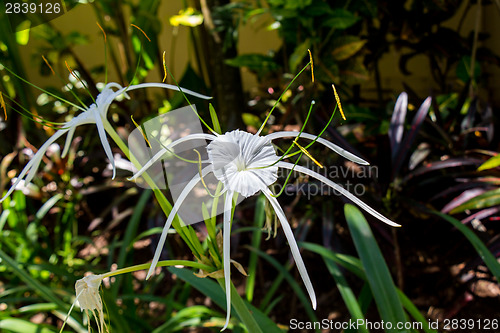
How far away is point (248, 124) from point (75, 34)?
1272 millimetres

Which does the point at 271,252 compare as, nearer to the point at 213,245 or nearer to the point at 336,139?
the point at 336,139

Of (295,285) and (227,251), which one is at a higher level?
(227,251)

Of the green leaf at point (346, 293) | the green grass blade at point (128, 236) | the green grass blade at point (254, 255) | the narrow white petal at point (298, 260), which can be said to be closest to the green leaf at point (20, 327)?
the green grass blade at point (128, 236)

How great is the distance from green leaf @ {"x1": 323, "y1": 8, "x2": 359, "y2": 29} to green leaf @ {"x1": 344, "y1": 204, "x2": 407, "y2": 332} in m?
0.85

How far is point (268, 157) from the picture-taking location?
43 centimetres

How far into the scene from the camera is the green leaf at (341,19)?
1.39 meters

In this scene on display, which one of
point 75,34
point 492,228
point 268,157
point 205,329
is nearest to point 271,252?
point 205,329

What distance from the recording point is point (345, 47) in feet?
4.90

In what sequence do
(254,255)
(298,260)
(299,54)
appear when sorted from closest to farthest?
1. (298,260)
2. (254,255)
3. (299,54)

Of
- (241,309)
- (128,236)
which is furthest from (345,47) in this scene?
(241,309)

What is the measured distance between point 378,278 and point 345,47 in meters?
1.00

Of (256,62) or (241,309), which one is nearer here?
(241,309)

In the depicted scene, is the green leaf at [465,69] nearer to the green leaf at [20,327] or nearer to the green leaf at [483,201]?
the green leaf at [483,201]

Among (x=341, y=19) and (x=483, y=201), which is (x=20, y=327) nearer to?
(x=483, y=201)
